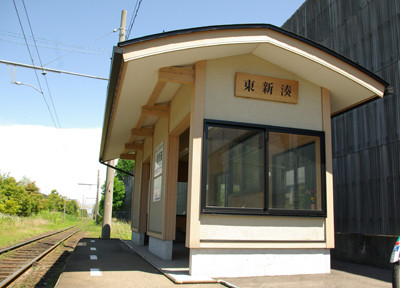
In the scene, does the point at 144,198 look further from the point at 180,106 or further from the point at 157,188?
the point at 180,106

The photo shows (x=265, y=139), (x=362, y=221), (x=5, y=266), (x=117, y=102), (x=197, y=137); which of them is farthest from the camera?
(x=362, y=221)

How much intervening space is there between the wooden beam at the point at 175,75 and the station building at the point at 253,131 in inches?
0.8

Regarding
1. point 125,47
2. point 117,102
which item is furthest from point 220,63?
point 117,102

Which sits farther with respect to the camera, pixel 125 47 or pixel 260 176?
pixel 260 176

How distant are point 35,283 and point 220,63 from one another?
221 inches

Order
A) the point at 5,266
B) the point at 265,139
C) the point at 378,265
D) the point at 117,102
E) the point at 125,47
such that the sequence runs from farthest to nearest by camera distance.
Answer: the point at 5,266, the point at 117,102, the point at 378,265, the point at 265,139, the point at 125,47

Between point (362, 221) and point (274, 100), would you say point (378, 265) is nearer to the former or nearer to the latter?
point (362, 221)

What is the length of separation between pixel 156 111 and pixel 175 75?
2.54 m

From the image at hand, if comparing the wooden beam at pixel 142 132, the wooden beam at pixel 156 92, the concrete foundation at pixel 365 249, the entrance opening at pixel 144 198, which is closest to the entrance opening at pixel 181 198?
the entrance opening at pixel 144 198

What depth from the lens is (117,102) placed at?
27.1 ft

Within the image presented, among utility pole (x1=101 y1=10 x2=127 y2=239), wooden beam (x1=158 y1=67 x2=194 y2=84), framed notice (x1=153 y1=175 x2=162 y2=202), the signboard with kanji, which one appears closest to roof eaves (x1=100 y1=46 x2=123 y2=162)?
wooden beam (x1=158 y1=67 x2=194 y2=84)

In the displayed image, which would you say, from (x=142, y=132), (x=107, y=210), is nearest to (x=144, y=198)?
(x=142, y=132)

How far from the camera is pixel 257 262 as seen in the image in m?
Result: 6.43

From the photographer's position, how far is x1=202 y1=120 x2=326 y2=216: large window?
6504 mm
